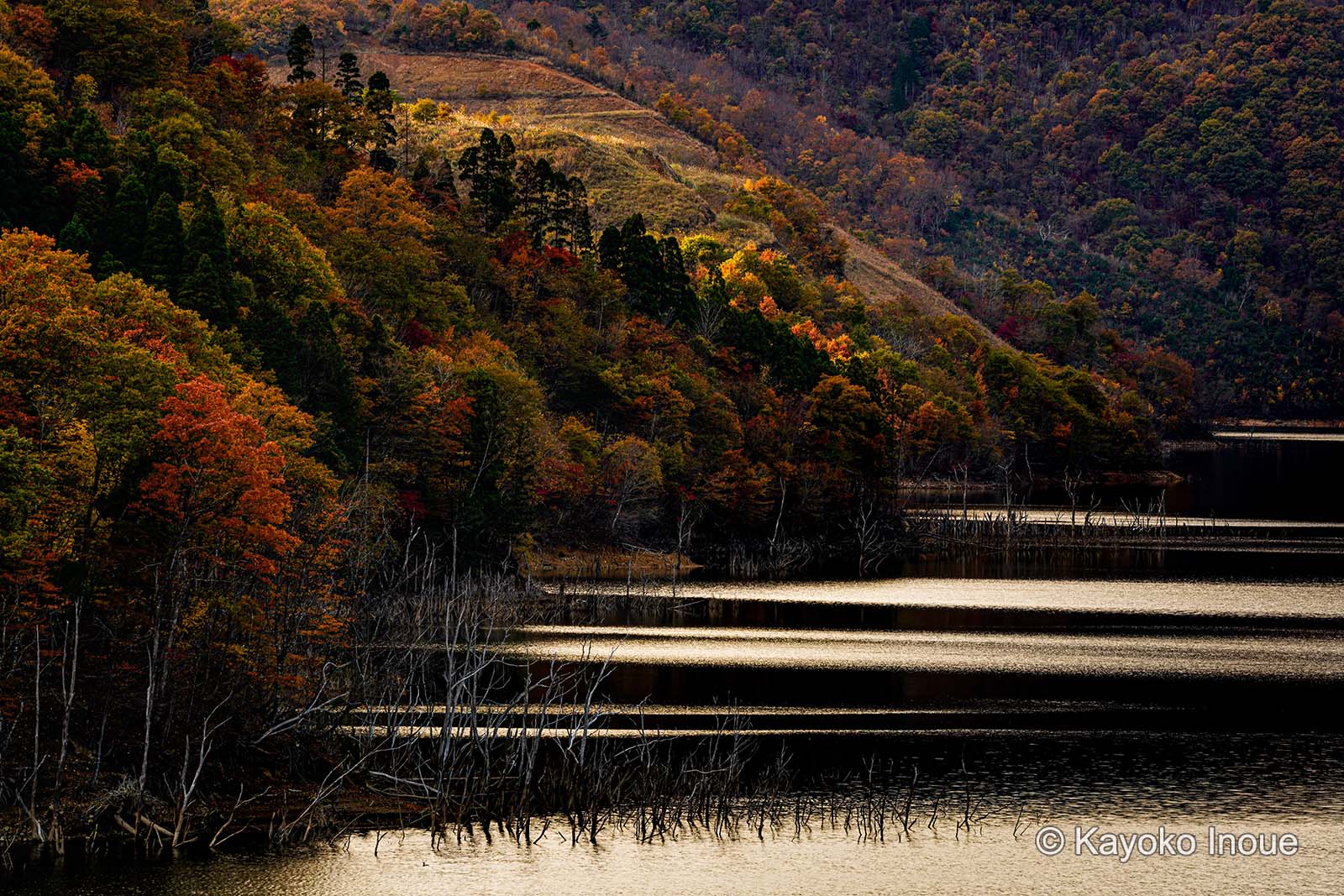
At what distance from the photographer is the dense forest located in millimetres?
45562

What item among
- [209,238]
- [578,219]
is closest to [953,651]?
[209,238]

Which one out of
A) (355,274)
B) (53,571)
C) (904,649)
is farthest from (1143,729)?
(355,274)

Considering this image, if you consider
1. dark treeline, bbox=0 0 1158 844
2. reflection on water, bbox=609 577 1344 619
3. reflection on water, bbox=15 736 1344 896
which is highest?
dark treeline, bbox=0 0 1158 844

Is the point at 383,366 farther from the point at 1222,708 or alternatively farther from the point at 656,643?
the point at 1222,708

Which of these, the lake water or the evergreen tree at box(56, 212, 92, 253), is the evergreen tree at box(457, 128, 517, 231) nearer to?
the lake water

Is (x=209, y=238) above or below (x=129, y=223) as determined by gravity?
below

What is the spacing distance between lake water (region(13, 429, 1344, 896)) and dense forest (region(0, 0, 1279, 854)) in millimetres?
8706

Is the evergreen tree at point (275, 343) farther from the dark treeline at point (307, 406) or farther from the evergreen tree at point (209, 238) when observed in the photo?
the evergreen tree at point (209, 238)

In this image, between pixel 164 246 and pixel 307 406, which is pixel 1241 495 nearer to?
pixel 307 406

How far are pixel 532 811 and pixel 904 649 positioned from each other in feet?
104

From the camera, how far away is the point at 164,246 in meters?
77.1

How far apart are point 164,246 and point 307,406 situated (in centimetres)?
1180

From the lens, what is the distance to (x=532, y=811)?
141 ft

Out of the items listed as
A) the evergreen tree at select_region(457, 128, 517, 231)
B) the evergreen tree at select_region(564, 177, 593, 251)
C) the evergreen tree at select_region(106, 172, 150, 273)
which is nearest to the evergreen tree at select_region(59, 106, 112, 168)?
the evergreen tree at select_region(106, 172, 150, 273)
